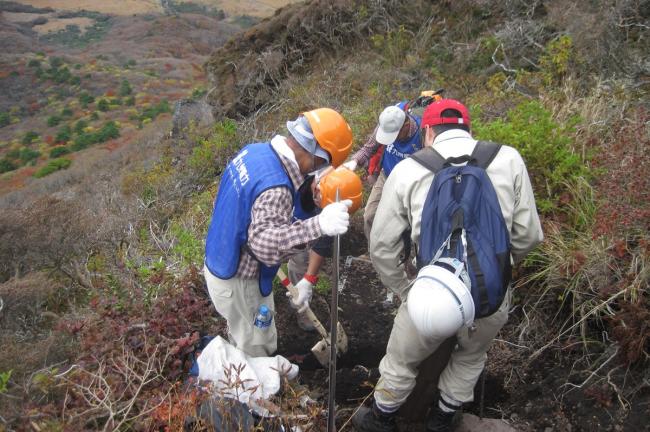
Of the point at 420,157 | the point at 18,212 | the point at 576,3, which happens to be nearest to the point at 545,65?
the point at 576,3

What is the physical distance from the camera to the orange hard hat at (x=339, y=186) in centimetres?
259

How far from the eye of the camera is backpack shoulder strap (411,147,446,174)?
6.83ft

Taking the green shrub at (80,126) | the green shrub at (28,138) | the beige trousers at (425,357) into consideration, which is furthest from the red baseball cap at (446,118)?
the green shrub at (28,138)

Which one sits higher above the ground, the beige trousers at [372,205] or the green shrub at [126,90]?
the beige trousers at [372,205]

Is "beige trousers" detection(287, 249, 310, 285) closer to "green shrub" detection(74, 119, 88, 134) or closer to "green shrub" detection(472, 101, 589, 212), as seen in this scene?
"green shrub" detection(472, 101, 589, 212)

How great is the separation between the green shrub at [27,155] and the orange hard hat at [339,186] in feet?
115

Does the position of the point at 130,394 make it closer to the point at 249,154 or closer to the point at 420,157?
the point at 249,154

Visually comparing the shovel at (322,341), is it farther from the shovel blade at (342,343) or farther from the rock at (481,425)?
the rock at (481,425)

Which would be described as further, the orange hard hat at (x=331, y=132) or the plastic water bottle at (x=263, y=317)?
the plastic water bottle at (x=263, y=317)

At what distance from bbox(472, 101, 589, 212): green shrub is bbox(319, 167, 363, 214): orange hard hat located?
155 cm

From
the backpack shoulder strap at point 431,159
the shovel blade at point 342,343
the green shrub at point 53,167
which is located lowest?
the green shrub at point 53,167

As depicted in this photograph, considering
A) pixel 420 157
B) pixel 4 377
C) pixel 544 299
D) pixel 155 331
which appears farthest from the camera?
pixel 544 299

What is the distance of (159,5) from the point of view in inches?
2921

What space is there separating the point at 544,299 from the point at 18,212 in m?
7.04
